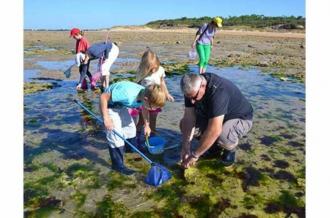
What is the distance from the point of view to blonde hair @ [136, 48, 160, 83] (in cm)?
588

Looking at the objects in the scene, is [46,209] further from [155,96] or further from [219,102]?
[219,102]

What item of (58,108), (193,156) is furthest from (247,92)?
(193,156)

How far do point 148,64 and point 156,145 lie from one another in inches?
53.3

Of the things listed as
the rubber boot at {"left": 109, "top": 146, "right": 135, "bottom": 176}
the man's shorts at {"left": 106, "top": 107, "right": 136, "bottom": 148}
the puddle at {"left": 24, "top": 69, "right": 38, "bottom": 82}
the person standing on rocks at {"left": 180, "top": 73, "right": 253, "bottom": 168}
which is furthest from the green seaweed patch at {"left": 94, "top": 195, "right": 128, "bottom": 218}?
the puddle at {"left": 24, "top": 69, "right": 38, "bottom": 82}

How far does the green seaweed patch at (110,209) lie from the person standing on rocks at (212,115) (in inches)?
48.9

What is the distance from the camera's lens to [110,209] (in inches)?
175

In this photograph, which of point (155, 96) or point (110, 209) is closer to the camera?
point (110, 209)

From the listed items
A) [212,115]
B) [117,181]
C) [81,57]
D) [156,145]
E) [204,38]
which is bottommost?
[117,181]

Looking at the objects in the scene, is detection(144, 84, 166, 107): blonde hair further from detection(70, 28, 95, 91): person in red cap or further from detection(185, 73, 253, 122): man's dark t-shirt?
detection(70, 28, 95, 91): person in red cap

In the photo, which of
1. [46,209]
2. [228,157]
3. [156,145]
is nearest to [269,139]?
[228,157]

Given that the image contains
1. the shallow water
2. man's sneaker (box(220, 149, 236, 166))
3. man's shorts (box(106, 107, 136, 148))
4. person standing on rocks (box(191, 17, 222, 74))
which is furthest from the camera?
person standing on rocks (box(191, 17, 222, 74))

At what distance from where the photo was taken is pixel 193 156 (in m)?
5.04

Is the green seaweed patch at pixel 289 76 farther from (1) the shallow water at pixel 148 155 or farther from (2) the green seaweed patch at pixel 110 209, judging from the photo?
(2) the green seaweed patch at pixel 110 209
